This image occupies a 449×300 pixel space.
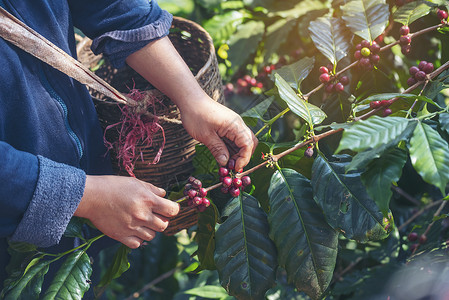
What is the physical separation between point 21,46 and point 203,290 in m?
0.88

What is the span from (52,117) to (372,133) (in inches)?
24.5

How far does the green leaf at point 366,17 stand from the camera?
3.33 ft

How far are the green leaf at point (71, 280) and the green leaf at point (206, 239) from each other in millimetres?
236

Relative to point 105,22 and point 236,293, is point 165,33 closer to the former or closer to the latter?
point 105,22

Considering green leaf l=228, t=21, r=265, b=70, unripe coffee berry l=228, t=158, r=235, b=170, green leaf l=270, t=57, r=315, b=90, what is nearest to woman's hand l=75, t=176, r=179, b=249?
unripe coffee berry l=228, t=158, r=235, b=170

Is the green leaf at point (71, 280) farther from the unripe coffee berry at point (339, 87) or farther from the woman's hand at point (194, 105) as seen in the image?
the unripe coffee berry at point (339, 87)

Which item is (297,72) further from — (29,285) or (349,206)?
(29,285)

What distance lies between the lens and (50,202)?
0.76 m

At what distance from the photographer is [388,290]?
3.63 feet

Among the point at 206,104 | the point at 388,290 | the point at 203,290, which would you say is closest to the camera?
the point at 206,104

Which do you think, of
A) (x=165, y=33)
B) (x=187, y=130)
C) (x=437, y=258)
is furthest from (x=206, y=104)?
(x=437, y=258)

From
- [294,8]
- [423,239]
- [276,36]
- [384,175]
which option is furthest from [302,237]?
[294,8]

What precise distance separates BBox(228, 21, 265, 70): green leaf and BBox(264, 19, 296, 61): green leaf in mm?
33

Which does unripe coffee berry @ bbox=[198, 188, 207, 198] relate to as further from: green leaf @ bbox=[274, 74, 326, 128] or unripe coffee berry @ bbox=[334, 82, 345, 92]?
unripe coffee berry @ bbox=[334, 82, 345, 92]
